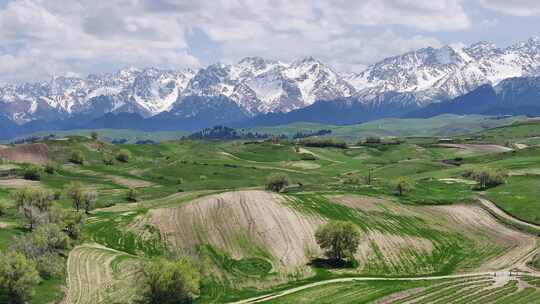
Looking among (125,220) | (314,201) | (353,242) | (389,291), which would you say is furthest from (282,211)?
(389,291)

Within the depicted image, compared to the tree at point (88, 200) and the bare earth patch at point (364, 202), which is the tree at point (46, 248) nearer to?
the tree at point (88, 200)

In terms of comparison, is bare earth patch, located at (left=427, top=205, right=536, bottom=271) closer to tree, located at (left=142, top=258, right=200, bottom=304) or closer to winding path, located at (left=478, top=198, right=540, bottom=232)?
winding path, located at (left=478, top=198, right=540, bottom=232)

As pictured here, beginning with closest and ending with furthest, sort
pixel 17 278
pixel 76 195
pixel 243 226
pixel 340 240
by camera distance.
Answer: pixel 17 278 → pixel 340 240 → pixel 243 226 → pixel 76 195

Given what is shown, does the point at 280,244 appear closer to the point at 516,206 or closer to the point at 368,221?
the point at 368,221

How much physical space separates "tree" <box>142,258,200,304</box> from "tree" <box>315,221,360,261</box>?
41559 millimetres

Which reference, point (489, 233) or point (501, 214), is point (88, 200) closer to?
point (489, 233)

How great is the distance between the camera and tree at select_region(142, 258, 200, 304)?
4368 inches

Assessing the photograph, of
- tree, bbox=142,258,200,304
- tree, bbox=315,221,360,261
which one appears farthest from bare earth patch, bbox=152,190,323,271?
tree, bbox=142,258,200,304

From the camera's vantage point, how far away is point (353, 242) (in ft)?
469

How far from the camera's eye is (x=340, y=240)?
142750 mm

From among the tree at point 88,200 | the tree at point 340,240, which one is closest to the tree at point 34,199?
the tree at point 88,200

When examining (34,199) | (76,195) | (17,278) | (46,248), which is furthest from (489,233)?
(34,199)

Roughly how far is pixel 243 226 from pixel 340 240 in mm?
29338

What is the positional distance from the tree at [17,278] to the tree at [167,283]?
2098cm
